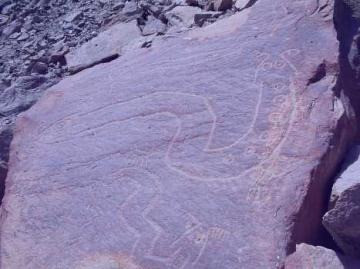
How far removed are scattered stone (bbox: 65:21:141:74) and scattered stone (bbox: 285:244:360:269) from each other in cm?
207

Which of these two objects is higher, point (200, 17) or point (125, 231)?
point (200, 17)

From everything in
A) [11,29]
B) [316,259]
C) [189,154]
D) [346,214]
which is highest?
[11,29]

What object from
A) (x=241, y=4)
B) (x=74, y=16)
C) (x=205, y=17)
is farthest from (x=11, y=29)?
(x=241, y=4)

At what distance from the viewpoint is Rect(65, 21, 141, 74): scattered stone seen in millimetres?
3975

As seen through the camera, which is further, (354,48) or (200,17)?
(200,17)

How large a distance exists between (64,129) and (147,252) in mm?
1012

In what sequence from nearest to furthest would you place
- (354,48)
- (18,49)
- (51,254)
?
(51,254) → (354,48) → (18,49)

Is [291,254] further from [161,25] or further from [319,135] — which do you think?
[161,25]

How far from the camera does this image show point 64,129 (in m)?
3.23

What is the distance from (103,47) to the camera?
4059 millimetres

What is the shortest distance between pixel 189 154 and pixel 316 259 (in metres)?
0.75

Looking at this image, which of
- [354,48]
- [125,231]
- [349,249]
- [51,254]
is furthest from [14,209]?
[354,48]

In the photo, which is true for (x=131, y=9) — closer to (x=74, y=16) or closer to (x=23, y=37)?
(x=74, y=16)

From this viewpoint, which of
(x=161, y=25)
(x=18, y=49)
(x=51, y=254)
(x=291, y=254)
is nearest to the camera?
(x=291, y=254)
